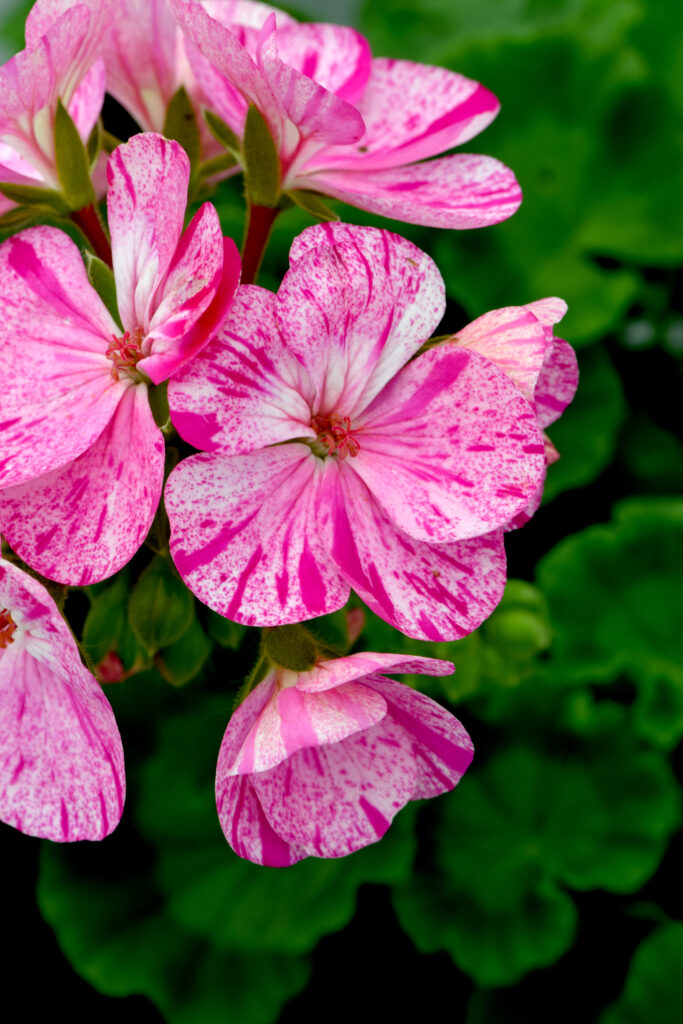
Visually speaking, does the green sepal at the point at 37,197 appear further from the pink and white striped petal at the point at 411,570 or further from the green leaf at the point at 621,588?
the green leaf at the point at 621,588

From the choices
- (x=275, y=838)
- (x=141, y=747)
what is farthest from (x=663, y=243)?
(x=275, y=838)

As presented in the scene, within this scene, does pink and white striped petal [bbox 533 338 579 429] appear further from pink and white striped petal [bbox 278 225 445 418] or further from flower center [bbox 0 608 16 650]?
flower center [bbox 0 608 16 650]

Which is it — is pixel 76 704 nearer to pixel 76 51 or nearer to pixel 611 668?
pixel 76 51

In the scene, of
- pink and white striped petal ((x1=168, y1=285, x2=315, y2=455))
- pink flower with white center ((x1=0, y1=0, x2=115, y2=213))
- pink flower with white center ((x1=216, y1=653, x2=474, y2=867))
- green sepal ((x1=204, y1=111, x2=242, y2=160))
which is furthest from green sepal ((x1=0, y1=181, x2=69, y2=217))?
pink flower with white center ((x1=216, y1=653, x2=474, y2=867))

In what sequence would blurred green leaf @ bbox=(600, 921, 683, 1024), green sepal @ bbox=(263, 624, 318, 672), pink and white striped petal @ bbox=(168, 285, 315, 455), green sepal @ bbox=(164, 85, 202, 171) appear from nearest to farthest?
pink and white striped petal @ bbox=(168, 285, 315, 455) → green sepal @ bbox=(263, 624, 318, 672) → green sepal @ bbox=(164, 85, 202, 171) → blurred green leaf @ bbox=(600, 921, 683, 1024)

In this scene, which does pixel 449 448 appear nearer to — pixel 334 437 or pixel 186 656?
pixel 334 437

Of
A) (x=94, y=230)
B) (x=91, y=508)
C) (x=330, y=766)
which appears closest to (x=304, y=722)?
(x=330, y=766)
